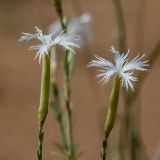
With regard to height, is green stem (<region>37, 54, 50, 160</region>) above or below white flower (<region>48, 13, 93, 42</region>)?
below

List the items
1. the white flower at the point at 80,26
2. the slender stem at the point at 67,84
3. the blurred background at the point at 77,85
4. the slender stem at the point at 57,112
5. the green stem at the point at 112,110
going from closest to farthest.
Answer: the green stem at the point at 112,110 < the slender stem at the point at 67,84 < the slender stem at the point at 57,112 < the white flower at the point at 80,26 < the blurred background at the point at 77,85

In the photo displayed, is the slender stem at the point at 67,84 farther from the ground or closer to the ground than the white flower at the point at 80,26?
closer to the ground

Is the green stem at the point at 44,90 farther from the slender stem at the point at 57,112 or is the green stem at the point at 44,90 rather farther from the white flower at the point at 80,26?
the white flower at the point at 80,26

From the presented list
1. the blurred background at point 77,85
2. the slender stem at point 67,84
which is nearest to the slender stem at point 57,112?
the slender stem at point 67,84

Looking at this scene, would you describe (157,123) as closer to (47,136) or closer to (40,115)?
(47,136)

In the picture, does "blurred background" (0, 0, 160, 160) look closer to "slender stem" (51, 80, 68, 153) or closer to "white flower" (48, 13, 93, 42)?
"white flower" (48, 13, 93, 42)

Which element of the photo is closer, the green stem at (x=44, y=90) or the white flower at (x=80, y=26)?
the green stem at (x=44, y=90)

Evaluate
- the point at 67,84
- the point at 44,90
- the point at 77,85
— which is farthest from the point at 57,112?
the point at 77,85

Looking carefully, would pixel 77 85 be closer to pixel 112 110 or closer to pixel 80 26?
pixel 80 26

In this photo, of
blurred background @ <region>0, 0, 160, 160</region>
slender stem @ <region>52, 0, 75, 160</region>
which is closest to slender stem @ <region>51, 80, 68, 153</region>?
slender stem @ <region>52, 0, 75, 160</region>

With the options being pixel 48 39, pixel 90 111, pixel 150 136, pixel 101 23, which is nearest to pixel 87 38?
pixel 48 39
